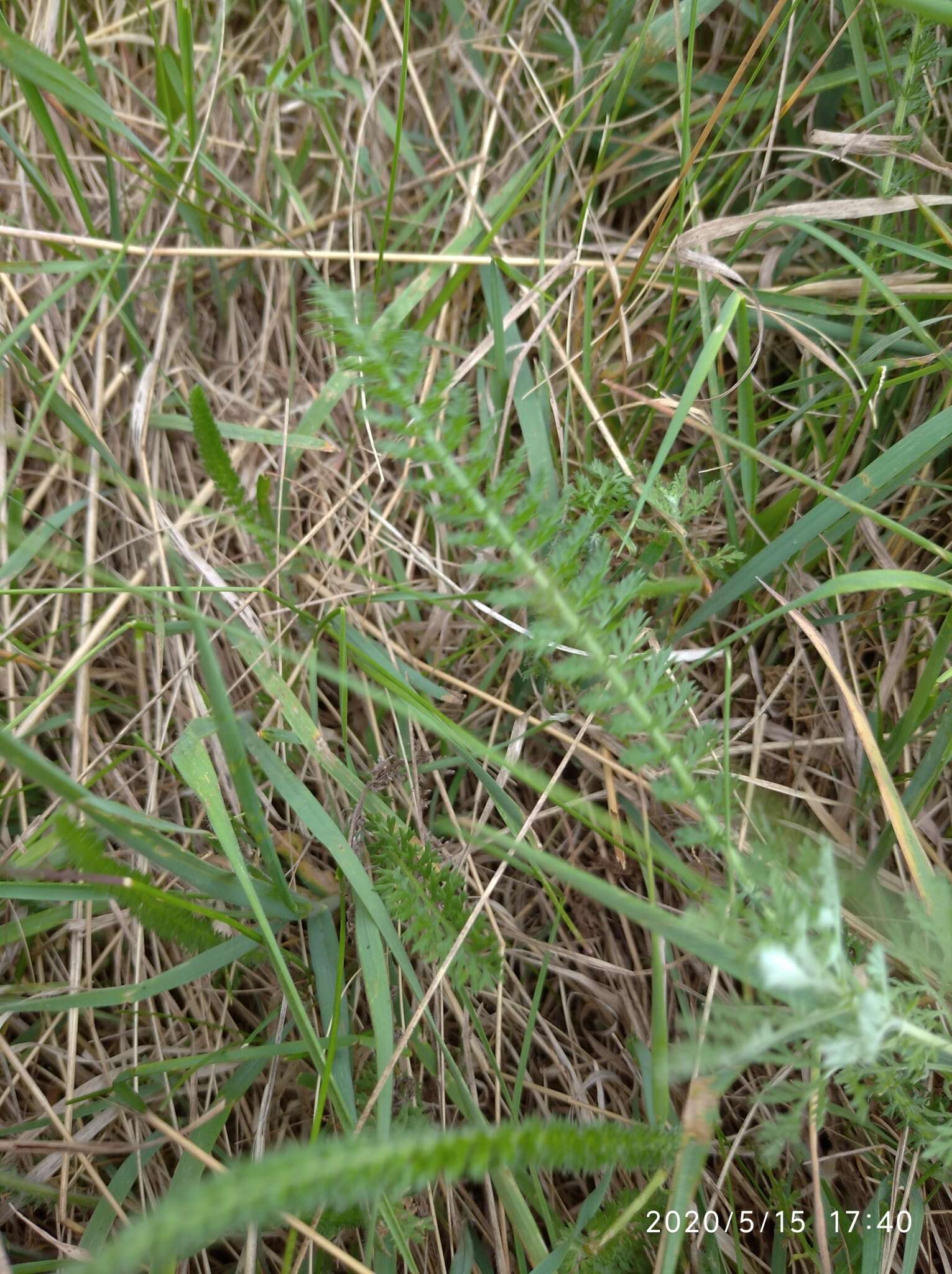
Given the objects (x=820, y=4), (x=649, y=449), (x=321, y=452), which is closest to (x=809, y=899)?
(x=649, y=449)

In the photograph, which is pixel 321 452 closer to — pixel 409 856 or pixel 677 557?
pixel 677 557

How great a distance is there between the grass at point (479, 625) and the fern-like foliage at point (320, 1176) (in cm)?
23

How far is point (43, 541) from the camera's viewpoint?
1.77 metres

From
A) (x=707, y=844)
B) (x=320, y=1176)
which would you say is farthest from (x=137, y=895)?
(x=707, y=844)

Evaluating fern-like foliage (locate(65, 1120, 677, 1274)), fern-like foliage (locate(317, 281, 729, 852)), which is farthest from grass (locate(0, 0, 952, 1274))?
fern-like foliage (locate(65, 1120, 677, 1274))

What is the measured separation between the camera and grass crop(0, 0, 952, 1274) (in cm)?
124

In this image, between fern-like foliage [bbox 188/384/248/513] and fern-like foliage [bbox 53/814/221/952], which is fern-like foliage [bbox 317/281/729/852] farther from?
fern-like foliage [bbox 53/814/221/952]

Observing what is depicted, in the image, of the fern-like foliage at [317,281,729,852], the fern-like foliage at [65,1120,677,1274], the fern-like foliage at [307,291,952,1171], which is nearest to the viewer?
the fern-like foliage at [65,1120,677,1274]

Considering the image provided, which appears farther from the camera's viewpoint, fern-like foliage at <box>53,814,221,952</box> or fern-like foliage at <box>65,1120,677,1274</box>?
fern-like foliage at <box>53,814,221,952</box>

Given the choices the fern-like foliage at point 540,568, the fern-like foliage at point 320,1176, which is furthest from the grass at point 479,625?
the fern-like foliage at point 320,1176

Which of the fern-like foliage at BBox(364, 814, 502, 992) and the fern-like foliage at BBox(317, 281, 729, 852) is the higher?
the fern-like foliage at BBox(317, 281, 729, 852)

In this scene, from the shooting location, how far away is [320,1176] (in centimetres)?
69

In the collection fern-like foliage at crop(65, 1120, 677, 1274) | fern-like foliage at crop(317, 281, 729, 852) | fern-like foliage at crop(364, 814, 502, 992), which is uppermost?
fern-like foliage at crop(317, 281, 729, 852)

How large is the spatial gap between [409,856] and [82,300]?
150 centimetres
